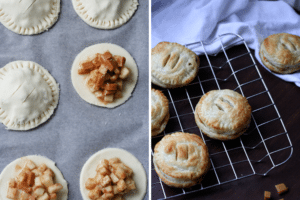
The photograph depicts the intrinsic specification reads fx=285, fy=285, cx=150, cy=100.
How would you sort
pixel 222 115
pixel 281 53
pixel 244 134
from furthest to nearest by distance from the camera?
1. pixel 281 53
2. pixel 244 134
3. pixel 222 115

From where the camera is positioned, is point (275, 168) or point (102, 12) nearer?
point (275, 168)

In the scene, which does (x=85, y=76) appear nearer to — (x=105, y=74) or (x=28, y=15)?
(x=105, y=74)

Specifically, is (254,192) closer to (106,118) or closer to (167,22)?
(106,118)

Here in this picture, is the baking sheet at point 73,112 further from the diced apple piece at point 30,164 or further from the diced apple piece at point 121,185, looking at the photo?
the diced apple piece at point 121,185

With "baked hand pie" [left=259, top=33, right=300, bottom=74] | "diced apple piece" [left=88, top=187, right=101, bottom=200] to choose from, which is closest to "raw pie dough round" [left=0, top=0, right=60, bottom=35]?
"diced apple piece" [left=88, top=187, right=101, bottom=200]

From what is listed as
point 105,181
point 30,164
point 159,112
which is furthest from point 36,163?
point 159,112

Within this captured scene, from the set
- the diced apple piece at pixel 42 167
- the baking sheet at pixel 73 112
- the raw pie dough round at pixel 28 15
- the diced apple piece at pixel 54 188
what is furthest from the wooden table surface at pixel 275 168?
the raw pie dough round at pixel 28 15
